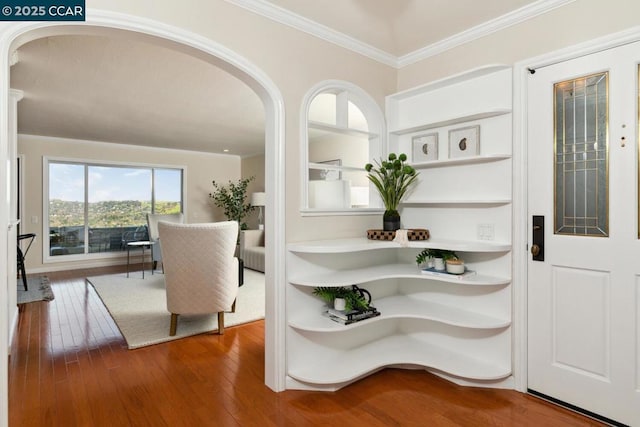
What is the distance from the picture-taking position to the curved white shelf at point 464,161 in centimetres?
226

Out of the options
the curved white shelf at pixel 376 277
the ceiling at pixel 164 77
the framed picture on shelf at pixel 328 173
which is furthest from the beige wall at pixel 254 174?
the curved white shelf at pixel 376 277

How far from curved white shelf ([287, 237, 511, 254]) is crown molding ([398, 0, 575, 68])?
4.74 ft

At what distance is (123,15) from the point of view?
66.1 inches

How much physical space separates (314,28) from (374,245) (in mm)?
1565

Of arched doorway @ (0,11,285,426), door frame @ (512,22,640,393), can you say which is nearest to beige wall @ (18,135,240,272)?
arched doorway @ (0,11,285,426)

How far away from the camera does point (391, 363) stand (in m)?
2.46

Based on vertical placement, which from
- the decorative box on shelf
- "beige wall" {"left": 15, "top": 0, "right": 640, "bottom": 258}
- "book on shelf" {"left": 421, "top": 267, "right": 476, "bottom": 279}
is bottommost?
"book on shelf" {"left": 421, "top": 267, "right": 476, "bottom": 279}

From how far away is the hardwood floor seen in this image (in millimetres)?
1966

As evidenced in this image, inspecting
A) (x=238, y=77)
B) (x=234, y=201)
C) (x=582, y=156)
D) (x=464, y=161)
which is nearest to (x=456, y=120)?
(x=464, y=161)

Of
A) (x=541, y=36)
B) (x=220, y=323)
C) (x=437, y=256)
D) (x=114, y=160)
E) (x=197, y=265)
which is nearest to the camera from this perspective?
(x=541, y=36)

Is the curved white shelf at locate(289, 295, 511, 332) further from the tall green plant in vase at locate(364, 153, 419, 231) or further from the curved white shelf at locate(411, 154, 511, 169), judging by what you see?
the curved white shelf at locate(411, 154, 511, 169)

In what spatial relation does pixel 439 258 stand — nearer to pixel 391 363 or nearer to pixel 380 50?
pixel 391 363

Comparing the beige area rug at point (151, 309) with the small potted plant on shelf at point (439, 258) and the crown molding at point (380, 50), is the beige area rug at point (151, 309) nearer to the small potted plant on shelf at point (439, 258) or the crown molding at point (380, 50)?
the small potted plant on shelf at point (439, 258)

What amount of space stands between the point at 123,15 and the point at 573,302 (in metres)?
2.87
